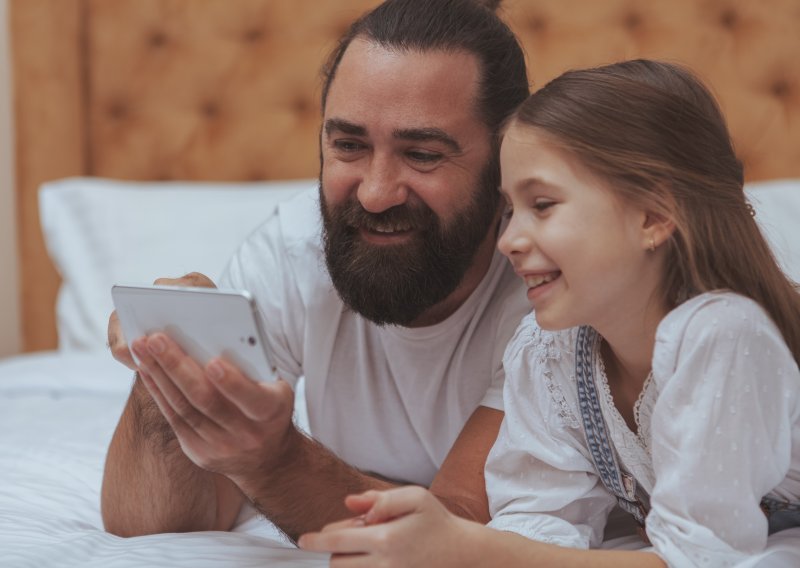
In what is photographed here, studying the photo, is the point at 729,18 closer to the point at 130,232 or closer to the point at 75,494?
the point at 130,232

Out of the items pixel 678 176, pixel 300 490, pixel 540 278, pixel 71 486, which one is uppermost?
pixel 678 176

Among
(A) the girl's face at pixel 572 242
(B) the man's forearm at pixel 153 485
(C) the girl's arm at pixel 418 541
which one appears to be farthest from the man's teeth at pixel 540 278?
(B) the man's forearm at pixel 153 485

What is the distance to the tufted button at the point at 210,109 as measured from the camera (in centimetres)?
233

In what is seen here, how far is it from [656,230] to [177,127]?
1.66 meters

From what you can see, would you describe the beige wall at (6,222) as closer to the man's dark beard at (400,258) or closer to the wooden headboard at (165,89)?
the wooden headboard at (165,89)

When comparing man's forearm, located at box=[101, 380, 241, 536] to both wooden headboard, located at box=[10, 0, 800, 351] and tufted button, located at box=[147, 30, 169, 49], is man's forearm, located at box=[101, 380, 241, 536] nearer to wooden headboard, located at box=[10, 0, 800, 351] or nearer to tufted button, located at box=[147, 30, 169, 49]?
wooden headboard, located at box=[10, 0, 800, 351]

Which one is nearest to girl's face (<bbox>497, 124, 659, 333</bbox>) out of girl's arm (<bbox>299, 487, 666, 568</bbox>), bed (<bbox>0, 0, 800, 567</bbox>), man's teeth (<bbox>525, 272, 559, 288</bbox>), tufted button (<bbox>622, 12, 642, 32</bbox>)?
man's teeth (<bbox>525, 272, 559, 288</bbox>)

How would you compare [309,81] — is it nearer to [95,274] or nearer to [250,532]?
[95,274]

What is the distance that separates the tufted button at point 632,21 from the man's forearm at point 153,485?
133 cm

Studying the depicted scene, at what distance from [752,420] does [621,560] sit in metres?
0.17

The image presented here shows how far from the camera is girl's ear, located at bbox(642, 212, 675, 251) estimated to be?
0.91 meters

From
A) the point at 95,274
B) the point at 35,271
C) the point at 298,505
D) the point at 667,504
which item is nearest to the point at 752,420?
the point at 667,504

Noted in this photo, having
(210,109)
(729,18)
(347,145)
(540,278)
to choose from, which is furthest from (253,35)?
(540,278)

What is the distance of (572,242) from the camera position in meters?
0.91
